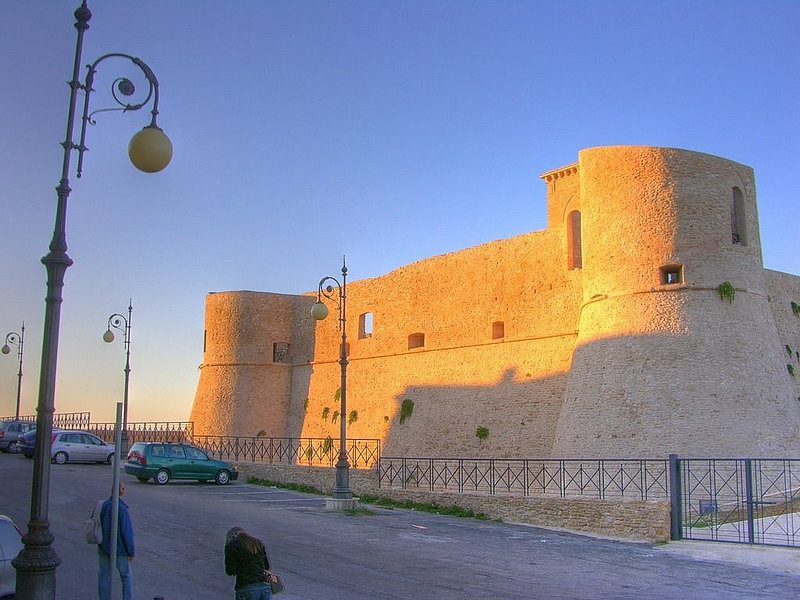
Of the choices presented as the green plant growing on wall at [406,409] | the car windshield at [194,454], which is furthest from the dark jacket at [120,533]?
the green plant growing on wall at [406,409]

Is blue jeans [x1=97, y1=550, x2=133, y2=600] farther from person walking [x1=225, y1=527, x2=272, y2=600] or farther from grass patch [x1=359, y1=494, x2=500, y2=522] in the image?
grass patch [x1=359, y1=494, x2=500, y2=522]

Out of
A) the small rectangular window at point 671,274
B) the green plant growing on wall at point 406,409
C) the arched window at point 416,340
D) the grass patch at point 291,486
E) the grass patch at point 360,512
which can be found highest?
the small rectangular window at point 671,274

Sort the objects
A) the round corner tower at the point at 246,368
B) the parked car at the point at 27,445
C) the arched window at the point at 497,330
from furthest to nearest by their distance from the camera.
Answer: the round corner tower at the point at 246,368 → the parked car at the point at 27,445 → the arched window at the point at 497,330

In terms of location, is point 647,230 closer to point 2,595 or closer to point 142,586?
point 142,586

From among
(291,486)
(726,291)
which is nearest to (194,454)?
(291,486)

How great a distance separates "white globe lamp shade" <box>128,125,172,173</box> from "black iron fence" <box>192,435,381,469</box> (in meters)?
21.8

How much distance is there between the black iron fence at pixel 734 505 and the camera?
1298 cm

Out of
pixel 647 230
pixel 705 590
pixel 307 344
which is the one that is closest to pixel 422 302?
pixel 307 344

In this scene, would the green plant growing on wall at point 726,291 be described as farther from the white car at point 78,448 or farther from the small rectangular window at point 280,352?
the small rectangular window at point 280,352

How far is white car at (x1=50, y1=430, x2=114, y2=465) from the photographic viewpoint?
25.5 m

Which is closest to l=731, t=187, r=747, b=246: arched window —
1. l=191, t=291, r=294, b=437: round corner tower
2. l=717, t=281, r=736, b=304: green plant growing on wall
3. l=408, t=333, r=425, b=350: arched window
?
l=717, t=281, r=736, b=304: green plant growing on wall

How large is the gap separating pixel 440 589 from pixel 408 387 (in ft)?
65.6

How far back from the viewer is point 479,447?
24.9m

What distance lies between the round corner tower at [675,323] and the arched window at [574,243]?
315cm
